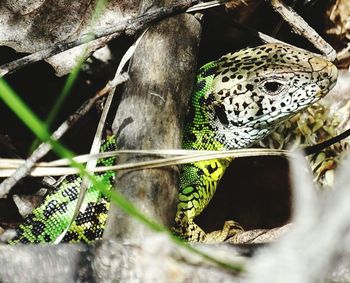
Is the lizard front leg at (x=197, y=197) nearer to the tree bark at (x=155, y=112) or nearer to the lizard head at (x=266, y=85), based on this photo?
the lizard head at (x=266, y=85)

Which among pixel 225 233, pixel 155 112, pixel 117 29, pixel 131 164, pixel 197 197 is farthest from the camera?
pixel 197 197

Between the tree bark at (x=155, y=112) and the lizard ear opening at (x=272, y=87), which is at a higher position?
the lizard ear opening at (x=272, y=87)

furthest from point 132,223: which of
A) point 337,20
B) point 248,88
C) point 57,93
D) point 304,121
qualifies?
point 337,20

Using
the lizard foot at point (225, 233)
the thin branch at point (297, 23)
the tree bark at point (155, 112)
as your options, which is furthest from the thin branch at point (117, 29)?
the lizard foot at point (225, 233)

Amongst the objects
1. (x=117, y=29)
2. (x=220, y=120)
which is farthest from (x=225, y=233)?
(x=117, y=29)

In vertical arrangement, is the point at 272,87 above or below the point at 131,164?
above

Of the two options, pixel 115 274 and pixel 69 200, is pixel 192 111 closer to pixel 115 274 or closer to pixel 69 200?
pixel 69 200

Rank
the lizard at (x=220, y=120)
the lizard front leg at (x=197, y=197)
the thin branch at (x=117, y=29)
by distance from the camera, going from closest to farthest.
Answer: the thin branch at (x=117, y=29)
the lizard at (x=220, y=120)
the lizard front leg at (x=197, y=197)

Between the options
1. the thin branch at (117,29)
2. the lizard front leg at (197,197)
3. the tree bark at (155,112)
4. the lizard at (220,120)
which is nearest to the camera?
the tree bark at (155,112)

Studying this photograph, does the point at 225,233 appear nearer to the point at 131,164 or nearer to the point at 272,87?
the point at 272,87
